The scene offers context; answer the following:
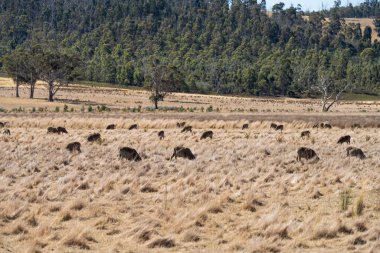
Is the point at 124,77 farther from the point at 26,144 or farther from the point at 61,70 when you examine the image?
the point at 26,144

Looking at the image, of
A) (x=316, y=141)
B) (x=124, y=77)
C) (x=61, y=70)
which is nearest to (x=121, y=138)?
(x=316, y=141)

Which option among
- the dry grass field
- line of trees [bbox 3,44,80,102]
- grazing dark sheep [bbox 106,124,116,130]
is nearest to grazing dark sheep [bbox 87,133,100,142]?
the dry grass field

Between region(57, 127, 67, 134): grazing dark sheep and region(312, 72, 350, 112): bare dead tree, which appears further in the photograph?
region(312, 72, 350, 112): bare dead tree

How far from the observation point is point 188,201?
13.1 meters

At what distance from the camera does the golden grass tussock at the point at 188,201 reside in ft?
32.3

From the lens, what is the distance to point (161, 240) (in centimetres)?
981

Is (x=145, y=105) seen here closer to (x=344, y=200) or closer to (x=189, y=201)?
(x=189, y=201)

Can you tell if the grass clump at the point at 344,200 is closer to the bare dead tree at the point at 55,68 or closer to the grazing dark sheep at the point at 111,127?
the grazing dark sheep at the point at 111,127

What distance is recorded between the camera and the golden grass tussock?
986cm

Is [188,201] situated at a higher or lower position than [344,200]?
lower

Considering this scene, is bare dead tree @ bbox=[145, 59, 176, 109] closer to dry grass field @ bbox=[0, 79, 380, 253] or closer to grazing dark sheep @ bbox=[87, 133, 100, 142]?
grazing dark sheep @ bbox=[87, 133, 100, 142]

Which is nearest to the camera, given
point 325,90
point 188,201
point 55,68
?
point 188,201

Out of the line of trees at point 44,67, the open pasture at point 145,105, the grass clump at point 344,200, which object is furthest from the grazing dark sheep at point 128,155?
the line of trees at point 44,67

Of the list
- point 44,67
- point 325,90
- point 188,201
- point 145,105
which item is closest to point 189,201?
point 188,201
